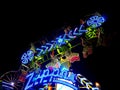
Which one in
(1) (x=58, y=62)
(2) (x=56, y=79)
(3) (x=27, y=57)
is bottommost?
(2) (x=56, y=79)

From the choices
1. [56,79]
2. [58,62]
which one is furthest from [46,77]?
[58,62]

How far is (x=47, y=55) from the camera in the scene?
844 centimetres

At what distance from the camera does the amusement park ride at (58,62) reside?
727cm

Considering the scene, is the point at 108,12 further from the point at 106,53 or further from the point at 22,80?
the point at 22,80

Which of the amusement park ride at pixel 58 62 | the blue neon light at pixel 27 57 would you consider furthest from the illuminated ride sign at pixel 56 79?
the blue neon light at pixel 27 57

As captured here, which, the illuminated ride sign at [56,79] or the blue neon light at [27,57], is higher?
the blue neon light at [27,57]

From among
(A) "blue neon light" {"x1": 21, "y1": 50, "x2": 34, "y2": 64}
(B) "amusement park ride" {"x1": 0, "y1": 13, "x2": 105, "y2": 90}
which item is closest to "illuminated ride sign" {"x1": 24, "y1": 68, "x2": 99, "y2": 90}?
(B) "amusement park ride" {"x1": 0, "y1": 13, "x2": 105, "y2": 90}

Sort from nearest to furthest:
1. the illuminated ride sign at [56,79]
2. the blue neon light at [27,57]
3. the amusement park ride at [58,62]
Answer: the illuminated ride sign at [56,79], the amusement park ride at [58,62], the blue neon light at [27,57]

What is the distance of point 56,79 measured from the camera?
743 cm

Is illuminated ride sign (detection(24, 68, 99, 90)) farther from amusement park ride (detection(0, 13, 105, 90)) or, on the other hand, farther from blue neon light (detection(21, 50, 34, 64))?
blue neon light (detection(21, 50, 34, 64))

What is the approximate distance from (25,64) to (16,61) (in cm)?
145

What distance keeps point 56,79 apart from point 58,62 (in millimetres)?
584

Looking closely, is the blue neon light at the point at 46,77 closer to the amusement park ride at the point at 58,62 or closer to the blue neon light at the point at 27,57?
the amusement park ride at the point at 58,62

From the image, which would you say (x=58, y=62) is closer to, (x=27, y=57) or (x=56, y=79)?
(x=56, y=79)
